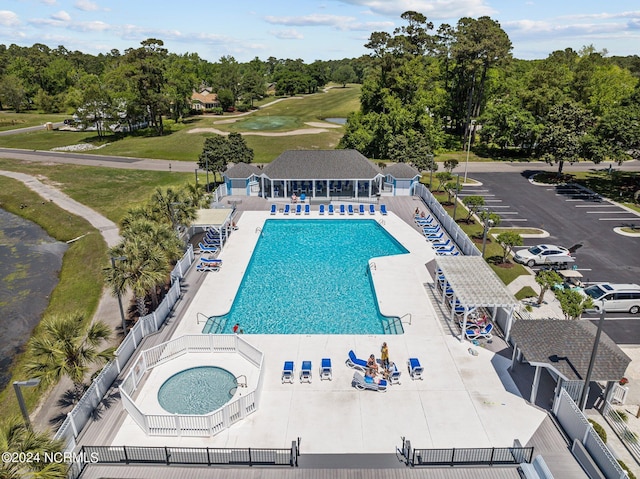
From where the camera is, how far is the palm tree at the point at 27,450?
34.6ft

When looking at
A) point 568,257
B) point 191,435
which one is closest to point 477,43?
point 568,257

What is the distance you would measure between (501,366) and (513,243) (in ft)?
38.9

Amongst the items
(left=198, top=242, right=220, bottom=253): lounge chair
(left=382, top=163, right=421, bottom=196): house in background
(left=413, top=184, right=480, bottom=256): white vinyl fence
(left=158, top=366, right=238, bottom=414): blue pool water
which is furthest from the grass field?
(left=158, top=366, right=238, bottom=414): blue pool water

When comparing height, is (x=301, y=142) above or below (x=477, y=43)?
below

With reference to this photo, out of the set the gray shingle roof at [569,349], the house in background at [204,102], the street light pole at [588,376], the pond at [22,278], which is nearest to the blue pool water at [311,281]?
A: the gray shingle roof at [569,349]

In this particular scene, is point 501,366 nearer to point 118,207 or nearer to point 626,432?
point 626,432

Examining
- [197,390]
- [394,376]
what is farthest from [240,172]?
[394,376]

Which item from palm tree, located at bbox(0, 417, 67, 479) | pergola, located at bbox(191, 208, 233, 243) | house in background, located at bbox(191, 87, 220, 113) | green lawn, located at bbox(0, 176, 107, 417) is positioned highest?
house in background, located at bbox(191, 87, 220, 113)

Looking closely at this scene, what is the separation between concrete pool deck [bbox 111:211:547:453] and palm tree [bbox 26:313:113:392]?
2.90 metres

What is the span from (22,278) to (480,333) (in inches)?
1217

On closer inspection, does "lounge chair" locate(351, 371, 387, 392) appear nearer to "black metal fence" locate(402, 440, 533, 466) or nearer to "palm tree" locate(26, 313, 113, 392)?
"black metal fence" locate(402, 440, 533, 466)

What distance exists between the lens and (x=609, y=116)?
45781 mm

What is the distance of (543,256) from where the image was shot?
30578 millimetres

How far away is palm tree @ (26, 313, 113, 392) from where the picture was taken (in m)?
15.1
